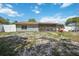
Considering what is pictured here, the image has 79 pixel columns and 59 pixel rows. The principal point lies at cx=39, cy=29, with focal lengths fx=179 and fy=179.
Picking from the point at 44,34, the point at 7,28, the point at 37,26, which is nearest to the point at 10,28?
the point at 7,28

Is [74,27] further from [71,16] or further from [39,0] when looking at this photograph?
[39,0]

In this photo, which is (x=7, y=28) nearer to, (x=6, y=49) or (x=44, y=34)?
(x=6, y=49)

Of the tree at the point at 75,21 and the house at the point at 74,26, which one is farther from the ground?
the tree at the point at 75,21

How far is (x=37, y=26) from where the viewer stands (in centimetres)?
276

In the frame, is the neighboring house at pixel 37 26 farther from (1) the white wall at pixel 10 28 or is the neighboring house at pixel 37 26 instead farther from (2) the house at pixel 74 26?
(2) the house at pixel 74 26

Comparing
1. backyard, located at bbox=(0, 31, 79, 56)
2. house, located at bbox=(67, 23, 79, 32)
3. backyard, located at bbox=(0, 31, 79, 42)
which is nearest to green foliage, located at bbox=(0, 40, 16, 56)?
backyard, located at bbox=(0, 31, 79, 56)

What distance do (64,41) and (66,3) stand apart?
577 mm

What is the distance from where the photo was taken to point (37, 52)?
269 centimetres

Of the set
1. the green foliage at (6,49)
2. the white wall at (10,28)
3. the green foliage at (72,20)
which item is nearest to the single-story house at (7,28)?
the white wall at (10,28)

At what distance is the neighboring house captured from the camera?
2.74 meters

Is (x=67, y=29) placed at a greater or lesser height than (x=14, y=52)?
greater

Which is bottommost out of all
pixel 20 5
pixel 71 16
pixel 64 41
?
pixel 64 41

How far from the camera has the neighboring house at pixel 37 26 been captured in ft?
9.00

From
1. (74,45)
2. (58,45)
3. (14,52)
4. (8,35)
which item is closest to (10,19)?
(8,35)
